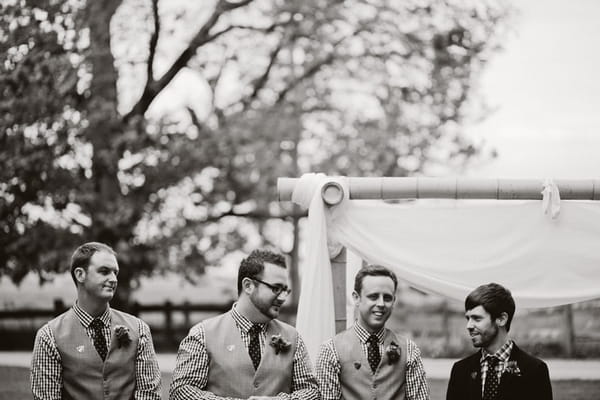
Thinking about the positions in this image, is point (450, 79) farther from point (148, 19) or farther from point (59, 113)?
point (59, 113)

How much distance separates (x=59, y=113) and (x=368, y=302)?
22.7 ft

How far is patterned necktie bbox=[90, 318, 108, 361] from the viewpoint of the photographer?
422 centimetres

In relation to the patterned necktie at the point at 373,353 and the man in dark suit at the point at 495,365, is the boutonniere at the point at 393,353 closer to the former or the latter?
the patterned necktie at the point at 373,353

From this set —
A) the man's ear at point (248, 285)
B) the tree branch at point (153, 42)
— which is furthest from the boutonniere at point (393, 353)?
the tree branch at point (153, 42)

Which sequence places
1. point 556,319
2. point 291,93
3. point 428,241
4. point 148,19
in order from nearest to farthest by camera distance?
point 428,241, point 148,19, point 291,93, point 556,319

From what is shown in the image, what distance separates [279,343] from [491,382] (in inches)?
45.1

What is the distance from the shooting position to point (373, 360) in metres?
4.40

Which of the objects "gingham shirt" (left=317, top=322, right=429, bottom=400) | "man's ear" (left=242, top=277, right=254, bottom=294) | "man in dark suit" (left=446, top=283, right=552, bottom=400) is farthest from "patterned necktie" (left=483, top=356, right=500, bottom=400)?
"man's ear" (left=242, top=277, right=254, bottom=294)

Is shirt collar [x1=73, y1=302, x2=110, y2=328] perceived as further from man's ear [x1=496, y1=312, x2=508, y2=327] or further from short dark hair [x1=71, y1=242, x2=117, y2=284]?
man's ear [x1=496, y1=312, x2=508, y2=327]

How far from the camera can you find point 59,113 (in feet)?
33.7

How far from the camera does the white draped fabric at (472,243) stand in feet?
19.1

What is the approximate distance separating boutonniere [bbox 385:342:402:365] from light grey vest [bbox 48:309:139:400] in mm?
1296

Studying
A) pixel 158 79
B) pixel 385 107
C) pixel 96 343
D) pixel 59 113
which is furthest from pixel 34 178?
pixel 96 343

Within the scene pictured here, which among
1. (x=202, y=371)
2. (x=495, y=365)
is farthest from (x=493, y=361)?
(x=202, y=371)
